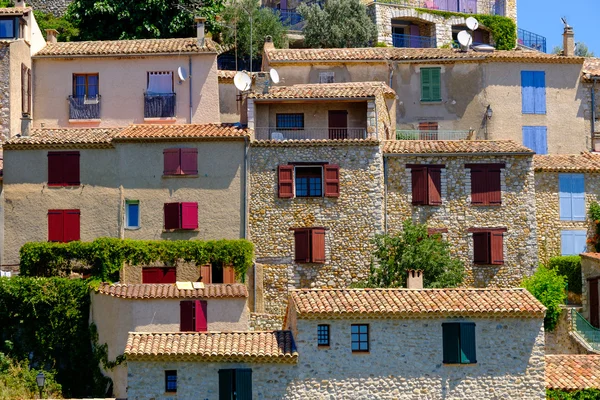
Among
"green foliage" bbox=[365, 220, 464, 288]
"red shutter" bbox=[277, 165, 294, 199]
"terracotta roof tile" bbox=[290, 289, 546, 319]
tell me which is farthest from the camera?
"red shutter" bbox=[277, 165, 294, 199]

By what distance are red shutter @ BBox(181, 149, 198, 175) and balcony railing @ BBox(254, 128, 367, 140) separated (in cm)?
312

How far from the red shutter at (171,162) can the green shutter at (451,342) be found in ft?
47.6

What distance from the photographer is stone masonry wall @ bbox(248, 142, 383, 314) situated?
163ft

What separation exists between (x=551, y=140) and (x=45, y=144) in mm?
23074

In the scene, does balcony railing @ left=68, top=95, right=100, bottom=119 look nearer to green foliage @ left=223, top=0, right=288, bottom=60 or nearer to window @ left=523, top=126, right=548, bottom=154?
green foliage @ left=223, top=0, right=288, bottom=60

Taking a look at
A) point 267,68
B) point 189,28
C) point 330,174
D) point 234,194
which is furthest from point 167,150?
point 189,28

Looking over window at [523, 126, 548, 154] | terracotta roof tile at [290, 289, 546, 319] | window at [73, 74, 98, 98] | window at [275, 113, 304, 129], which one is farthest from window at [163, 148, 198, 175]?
window at [523, 126, 548, 154]

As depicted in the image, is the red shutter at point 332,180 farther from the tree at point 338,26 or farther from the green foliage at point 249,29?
the tree at point 338,26

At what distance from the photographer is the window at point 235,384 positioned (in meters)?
39.3

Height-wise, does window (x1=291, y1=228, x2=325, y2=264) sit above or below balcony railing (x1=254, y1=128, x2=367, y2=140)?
below

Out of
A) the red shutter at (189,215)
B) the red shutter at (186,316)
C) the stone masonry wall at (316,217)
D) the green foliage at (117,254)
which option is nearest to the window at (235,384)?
the red shutter at (186,316)

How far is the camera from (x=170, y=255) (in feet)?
157

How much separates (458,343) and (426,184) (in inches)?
476

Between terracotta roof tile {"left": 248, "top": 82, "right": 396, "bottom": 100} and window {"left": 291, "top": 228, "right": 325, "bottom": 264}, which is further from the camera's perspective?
terracotta roof tile {"left": 248, "top": 82, "right": 396, "bottom": 100}
